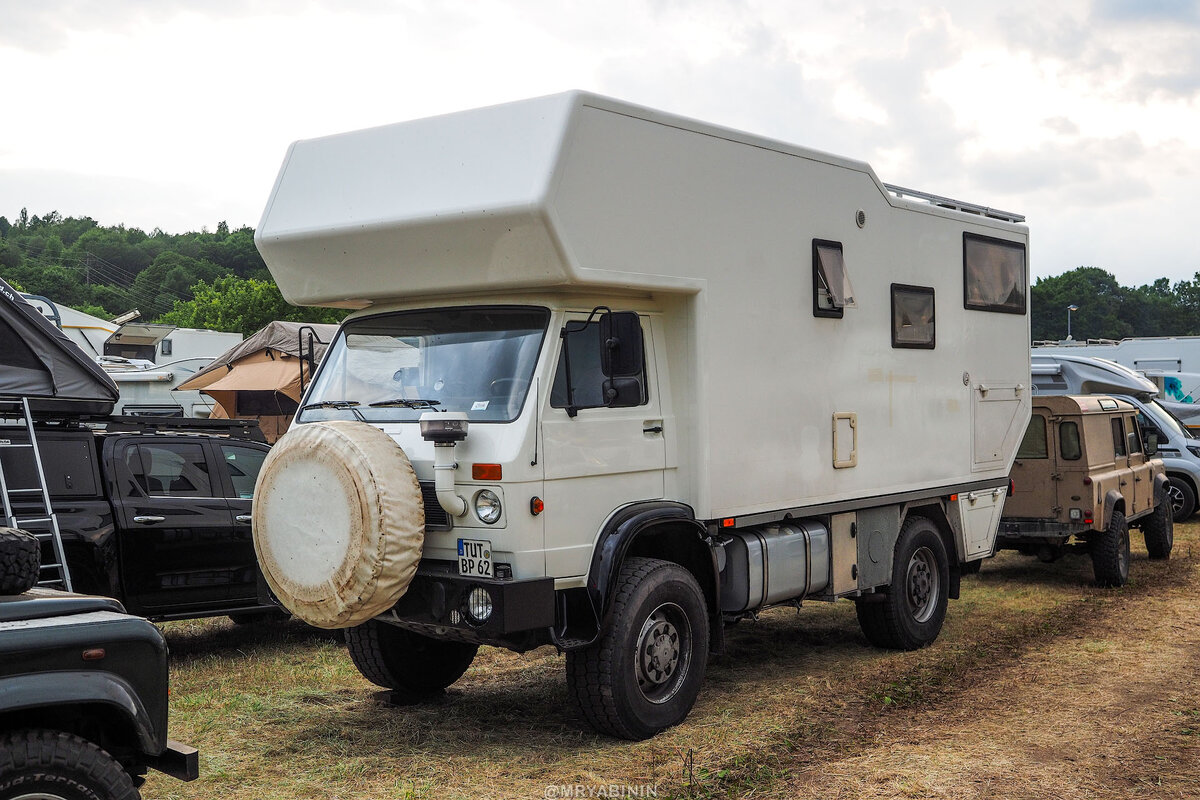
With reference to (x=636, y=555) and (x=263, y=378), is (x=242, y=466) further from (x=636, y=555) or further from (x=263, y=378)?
(x=263, y=378)

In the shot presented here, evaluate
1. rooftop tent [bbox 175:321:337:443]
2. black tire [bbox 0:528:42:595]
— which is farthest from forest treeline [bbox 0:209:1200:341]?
black tire [bbox 0:528:42:595]

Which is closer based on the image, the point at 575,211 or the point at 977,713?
the point at 575,211

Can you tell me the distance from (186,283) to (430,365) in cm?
9147

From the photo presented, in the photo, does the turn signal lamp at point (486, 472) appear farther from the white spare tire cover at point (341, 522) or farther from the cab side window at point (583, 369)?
the cab side window at point (583, 369)

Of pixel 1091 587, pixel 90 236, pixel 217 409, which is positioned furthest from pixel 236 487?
pixel 90 236

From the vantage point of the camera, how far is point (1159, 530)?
1380 centimetres

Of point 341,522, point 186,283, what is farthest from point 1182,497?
point 186,283

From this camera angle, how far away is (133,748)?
426cm

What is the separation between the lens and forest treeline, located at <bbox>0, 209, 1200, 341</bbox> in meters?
84.2

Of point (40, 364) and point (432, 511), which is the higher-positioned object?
point (40, 364)

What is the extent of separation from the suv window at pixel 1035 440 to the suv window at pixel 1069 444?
0.53ft

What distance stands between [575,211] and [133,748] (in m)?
3.44

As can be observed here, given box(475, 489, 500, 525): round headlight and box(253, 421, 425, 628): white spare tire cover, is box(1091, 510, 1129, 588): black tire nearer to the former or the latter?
box(475, 489, 500, 525): round headlight

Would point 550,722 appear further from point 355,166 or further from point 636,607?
point 355,166
